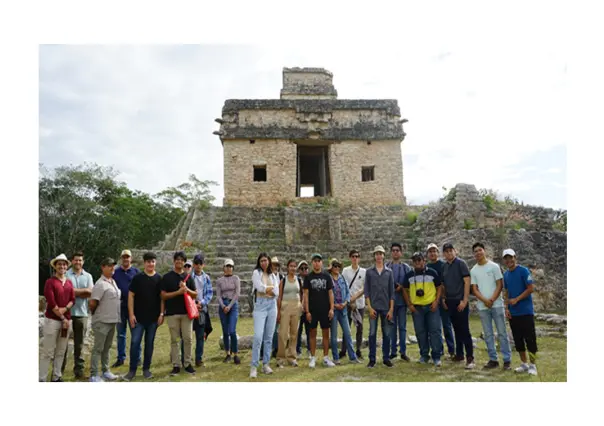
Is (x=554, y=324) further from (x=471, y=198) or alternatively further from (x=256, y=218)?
(x=256, y=218)

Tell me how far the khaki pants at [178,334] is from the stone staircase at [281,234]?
4628 millimetres

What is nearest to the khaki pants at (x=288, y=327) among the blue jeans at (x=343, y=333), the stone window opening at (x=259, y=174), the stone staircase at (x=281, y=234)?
the blue jeans at (x=343, y=333)

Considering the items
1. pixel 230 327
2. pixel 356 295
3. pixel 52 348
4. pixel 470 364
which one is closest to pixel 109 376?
pixel 52 348

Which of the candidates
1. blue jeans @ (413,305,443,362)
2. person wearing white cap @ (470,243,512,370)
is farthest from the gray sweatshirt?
person wearing white cap @ (470,243,512,370)

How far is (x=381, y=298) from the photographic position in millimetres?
5711

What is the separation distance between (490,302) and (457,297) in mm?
→ 405

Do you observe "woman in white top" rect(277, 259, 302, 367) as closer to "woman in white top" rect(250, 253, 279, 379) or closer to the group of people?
the group of people

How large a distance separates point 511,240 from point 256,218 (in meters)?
7.00

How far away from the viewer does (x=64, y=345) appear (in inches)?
196

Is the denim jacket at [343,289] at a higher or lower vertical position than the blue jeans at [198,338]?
higher

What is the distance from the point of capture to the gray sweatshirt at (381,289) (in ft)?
18.7

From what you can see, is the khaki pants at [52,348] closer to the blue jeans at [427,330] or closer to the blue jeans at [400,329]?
the blue jeans at [400,329]

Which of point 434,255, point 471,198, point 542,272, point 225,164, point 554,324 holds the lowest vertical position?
point 554,324

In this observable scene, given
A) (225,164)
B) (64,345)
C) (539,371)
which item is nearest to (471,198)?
(539,371)
